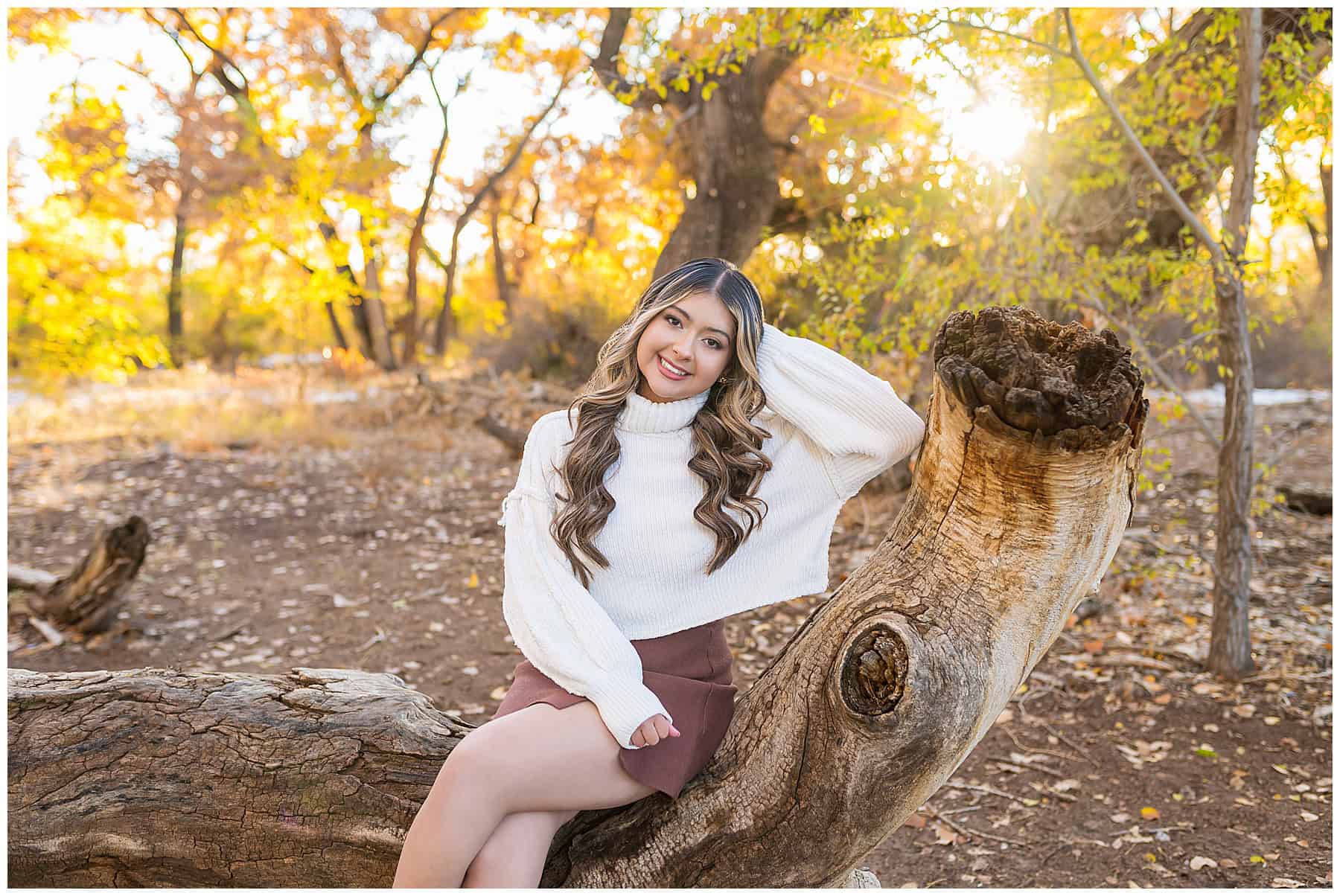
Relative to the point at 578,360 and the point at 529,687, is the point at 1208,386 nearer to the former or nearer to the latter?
the point at 578,360

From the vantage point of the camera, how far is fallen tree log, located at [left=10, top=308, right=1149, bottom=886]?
1811mm

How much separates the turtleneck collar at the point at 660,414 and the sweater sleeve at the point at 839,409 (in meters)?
0.21

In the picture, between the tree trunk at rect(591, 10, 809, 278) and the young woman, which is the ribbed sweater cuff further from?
the tree trunk at rect(591, 10, 809, 278)

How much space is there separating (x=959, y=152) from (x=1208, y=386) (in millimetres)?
12200

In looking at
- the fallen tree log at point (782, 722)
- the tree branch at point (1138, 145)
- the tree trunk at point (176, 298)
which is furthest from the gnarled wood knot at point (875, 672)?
the tree trunk at point (176, 298)

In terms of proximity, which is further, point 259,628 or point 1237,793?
point 259,628

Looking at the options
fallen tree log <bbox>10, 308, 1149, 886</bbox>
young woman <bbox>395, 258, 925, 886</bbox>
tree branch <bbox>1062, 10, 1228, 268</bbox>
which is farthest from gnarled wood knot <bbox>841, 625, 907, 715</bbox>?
tree branch <bbox>1062, 10, 1228, 268</bbox>

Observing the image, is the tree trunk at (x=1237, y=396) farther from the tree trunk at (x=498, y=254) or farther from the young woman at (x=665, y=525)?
the tree trunk at (x=498, y=254)

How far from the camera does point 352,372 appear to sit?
592 inches

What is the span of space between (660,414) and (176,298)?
20.9 m

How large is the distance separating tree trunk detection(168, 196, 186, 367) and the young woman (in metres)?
19.4

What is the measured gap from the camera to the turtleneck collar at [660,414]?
97.1 inches

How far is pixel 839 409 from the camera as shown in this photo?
230 centimetres

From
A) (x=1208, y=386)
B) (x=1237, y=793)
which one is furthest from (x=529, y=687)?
(x=1208, y=386)
